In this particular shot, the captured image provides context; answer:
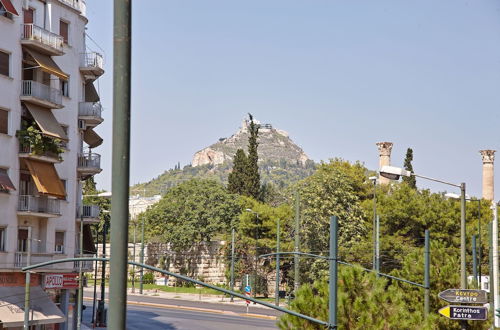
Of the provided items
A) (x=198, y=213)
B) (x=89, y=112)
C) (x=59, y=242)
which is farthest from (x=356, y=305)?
(x=198, y=213)

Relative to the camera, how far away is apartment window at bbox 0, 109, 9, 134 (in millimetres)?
38688

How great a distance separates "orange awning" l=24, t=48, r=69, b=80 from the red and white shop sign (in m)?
9.59

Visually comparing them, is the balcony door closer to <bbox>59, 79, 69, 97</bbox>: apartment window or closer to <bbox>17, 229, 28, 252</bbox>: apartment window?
<bbox>59, 79, 69, 97</bbox>: apartment window

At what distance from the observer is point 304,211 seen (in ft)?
232

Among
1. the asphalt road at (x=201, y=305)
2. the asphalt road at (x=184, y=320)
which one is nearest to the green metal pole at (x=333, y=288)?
the asphalt road at (x=184, y=320)

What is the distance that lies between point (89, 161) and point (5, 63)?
31.5 feet

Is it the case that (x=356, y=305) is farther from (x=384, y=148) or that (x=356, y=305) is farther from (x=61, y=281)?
(x=384, y=148)

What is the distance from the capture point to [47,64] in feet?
132

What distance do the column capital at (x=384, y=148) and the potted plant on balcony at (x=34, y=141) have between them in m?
58.9

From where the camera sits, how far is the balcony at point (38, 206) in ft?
130

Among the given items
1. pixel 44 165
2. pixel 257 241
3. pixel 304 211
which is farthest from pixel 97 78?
pixel 257 241

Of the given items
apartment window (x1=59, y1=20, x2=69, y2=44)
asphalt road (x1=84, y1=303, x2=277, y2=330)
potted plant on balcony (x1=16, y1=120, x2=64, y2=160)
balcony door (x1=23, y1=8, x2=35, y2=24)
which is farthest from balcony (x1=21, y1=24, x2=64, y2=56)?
asphalt road (x1=84, y1=303, x2=277, y2=330)

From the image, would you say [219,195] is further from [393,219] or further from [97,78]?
[97,78]

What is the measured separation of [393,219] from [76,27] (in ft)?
121
